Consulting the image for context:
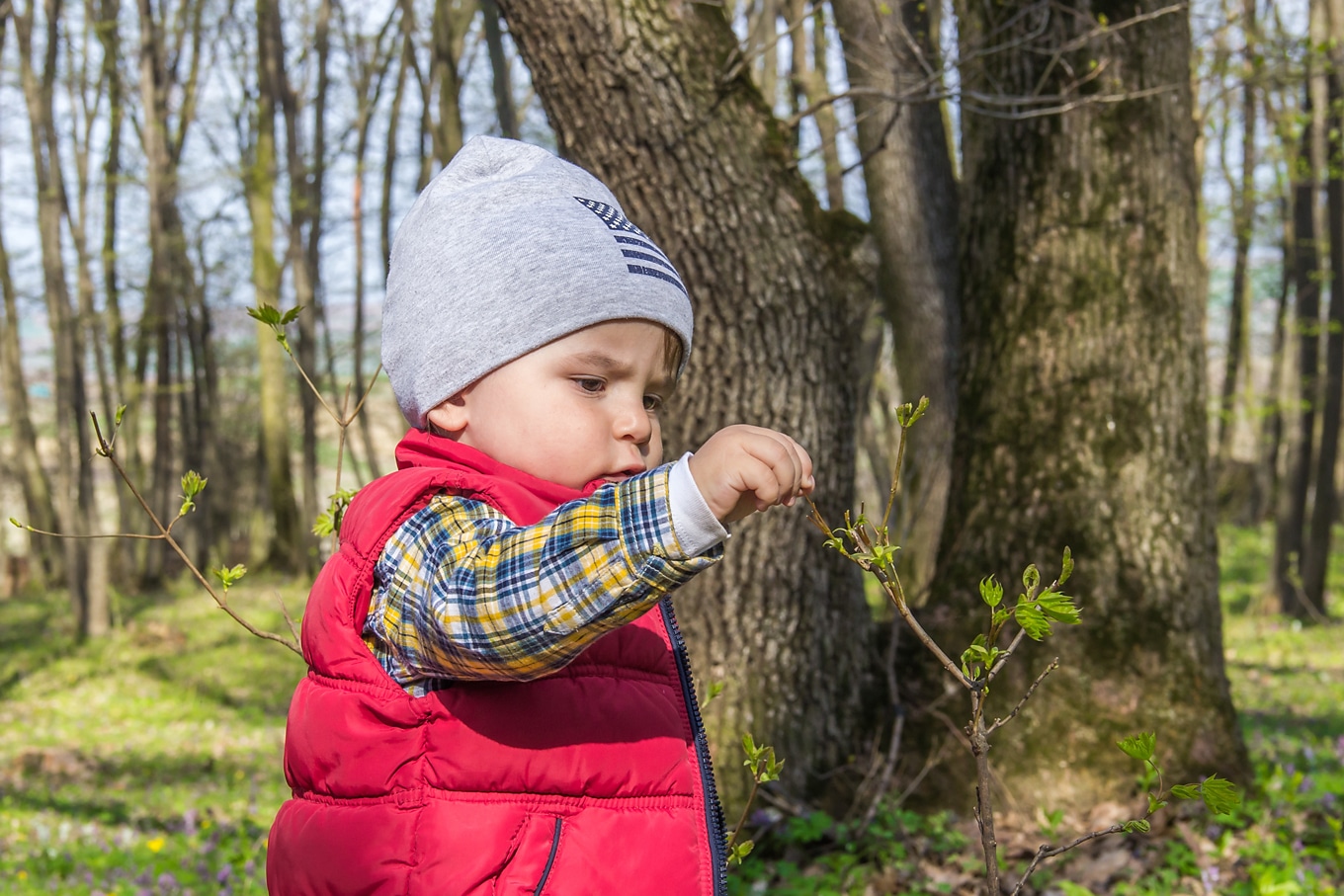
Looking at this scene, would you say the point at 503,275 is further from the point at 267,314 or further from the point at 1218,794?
the point at 1218,794

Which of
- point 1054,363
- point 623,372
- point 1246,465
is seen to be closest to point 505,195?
point 623,372

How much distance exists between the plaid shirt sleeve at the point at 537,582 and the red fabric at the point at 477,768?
0.11 m

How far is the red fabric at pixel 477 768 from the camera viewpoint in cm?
154

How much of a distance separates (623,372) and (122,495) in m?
17.8

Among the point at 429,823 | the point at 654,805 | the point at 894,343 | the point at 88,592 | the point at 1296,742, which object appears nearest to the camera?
the point at 429,823

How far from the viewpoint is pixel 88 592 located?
1168 centimetres

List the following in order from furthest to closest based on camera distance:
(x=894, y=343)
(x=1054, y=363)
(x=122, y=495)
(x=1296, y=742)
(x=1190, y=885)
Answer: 1. (x=122, y=495)
2. (x=894, y=343)
3. (x=1296, y=742)
4. (x=1054, y=363)
5. (x=1190, y=885)

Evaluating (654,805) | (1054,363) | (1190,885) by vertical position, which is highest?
(1054,363)

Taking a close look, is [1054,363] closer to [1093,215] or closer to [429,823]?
[1093,215]

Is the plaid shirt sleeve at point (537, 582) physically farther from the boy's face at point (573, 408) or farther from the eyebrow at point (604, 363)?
the eyebrow at point (604, 363)

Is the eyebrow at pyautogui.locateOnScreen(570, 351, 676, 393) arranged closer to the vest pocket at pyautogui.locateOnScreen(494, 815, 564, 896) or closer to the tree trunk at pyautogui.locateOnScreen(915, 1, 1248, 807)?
the vest pocket at pyautogui.locateOnScreen(494, 815, 564, 896)

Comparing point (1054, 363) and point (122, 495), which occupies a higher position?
point (1054, 363)

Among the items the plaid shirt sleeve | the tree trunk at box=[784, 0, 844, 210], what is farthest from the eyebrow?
the tree trunk at box=[784, 0, 844, 210]

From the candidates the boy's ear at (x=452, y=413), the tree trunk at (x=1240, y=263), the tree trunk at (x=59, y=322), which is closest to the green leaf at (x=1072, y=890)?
the boy's ear at (x=452, y=413)
